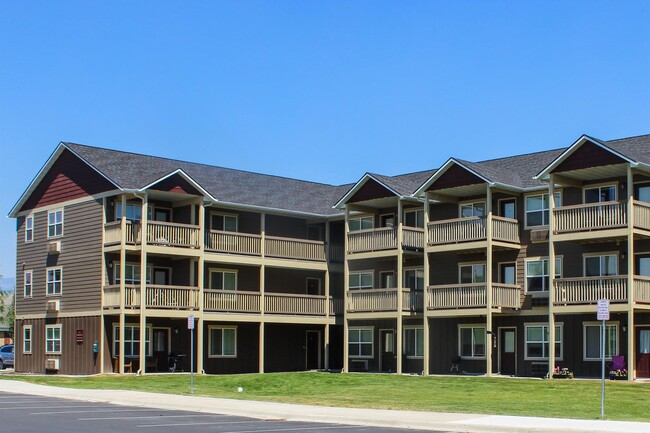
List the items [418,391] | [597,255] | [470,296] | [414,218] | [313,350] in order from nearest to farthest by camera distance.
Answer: [418,391]
[597,255]
[470,296]
[414,218]
[313,350]

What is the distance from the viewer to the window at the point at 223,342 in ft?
151

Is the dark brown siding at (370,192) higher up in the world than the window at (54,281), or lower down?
higher up

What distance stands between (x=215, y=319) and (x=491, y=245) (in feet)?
41.7

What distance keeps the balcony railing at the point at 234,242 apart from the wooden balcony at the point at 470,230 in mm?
8670

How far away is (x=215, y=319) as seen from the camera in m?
43.4

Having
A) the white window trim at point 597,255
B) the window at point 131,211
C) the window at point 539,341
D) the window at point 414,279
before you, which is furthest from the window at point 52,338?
the white window trim at point 597,255

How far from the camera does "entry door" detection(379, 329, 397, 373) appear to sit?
4603cm

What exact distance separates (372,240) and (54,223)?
14951 mm

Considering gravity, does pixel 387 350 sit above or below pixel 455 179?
below

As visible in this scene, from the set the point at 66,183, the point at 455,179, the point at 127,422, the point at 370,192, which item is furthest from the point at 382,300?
the point at 127,422

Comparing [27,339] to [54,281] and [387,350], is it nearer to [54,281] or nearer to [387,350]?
[54,281]

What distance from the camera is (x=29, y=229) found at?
4791 centimetres

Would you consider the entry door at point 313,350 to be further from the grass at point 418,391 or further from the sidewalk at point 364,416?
the sidewalk at point 364,416

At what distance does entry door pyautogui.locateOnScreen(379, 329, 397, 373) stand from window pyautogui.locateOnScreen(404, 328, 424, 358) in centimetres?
84
